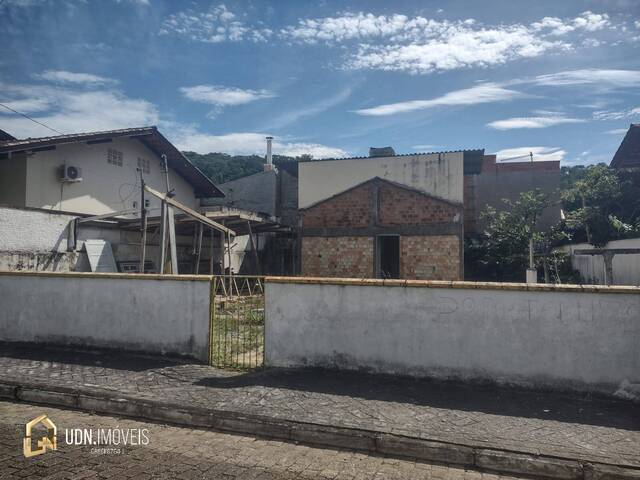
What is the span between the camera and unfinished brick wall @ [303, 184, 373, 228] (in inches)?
620

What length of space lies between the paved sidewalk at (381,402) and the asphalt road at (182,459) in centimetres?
37

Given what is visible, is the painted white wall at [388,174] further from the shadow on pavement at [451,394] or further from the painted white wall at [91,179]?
the shadow on pavement at [451,394]

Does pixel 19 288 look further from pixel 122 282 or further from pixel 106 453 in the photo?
pixel 106 453

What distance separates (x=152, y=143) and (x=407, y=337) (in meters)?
15.2

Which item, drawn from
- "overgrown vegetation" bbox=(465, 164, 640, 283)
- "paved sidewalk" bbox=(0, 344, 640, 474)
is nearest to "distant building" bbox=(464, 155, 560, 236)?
"overgrown vegetation" bbox=(465, 164, 640, 283)

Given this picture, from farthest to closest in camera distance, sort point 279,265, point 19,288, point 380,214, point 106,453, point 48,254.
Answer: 1. point 279,265
2. point 380,214
3. point 48,254
4. point 19,288
5. point 106,453

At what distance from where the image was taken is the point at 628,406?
16.7 feet

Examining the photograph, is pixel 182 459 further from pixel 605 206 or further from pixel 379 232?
pixel 605 206

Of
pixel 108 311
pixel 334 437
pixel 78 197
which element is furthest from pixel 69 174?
pixel 334 437

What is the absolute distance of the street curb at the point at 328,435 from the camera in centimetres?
385

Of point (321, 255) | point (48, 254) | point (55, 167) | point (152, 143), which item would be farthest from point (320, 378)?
point (152, 143)

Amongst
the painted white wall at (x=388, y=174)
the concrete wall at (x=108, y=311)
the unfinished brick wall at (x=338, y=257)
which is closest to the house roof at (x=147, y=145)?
the concrete wall at (x=108, y=311)

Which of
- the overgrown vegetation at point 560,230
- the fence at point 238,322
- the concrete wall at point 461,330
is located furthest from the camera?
the overgrown vegetation at point 560,230

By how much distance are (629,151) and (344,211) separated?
11.2m
